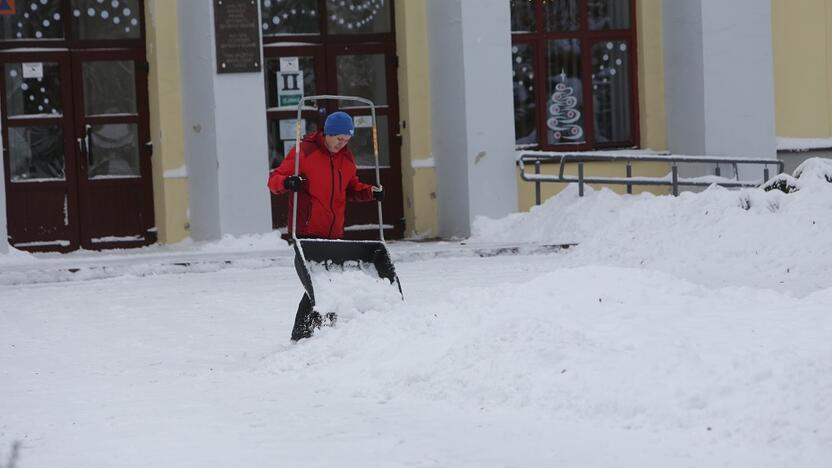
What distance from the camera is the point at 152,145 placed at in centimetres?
1881

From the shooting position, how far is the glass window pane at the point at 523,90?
19.6 meters

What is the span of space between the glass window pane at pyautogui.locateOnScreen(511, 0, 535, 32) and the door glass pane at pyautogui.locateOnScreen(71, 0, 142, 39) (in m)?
4.61

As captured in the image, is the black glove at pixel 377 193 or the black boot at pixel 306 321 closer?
the black boot at pixel 306 321

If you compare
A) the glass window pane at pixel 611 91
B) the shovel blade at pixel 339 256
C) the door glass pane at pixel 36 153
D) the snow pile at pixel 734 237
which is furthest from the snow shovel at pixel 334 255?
the glass window pane at pixel 611 91

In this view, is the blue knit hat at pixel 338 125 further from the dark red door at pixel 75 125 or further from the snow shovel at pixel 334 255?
the dark red door at pixel 75 125

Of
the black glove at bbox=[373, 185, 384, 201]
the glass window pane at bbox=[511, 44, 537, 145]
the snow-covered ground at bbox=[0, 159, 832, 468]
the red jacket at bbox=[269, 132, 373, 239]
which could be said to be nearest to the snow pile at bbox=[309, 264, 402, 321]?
the snow-covered ground at bbox=[0, 159, 832, 468]

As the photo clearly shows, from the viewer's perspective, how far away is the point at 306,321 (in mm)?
9906

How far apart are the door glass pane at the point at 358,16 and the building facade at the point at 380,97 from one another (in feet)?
0.08

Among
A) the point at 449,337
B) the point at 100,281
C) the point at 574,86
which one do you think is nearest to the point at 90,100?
the point at 100,281

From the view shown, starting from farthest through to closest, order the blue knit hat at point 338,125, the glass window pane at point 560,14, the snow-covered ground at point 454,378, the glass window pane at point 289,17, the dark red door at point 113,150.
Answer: the glass window pane at point 560,14
the glass window pane at point 289,17
the dark red door at point 113,150
the blue knit hat at point 338,125
the snow-covered ground at point 454,378

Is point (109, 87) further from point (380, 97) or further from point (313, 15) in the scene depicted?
point (380, 97)

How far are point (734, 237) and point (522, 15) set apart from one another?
271 inches

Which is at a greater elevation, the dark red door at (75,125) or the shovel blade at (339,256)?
the dark red door at (75,125)

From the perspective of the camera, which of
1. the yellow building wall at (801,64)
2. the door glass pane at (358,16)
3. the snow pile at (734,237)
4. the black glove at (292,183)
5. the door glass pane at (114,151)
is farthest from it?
the yellow building wall at (801,64)
